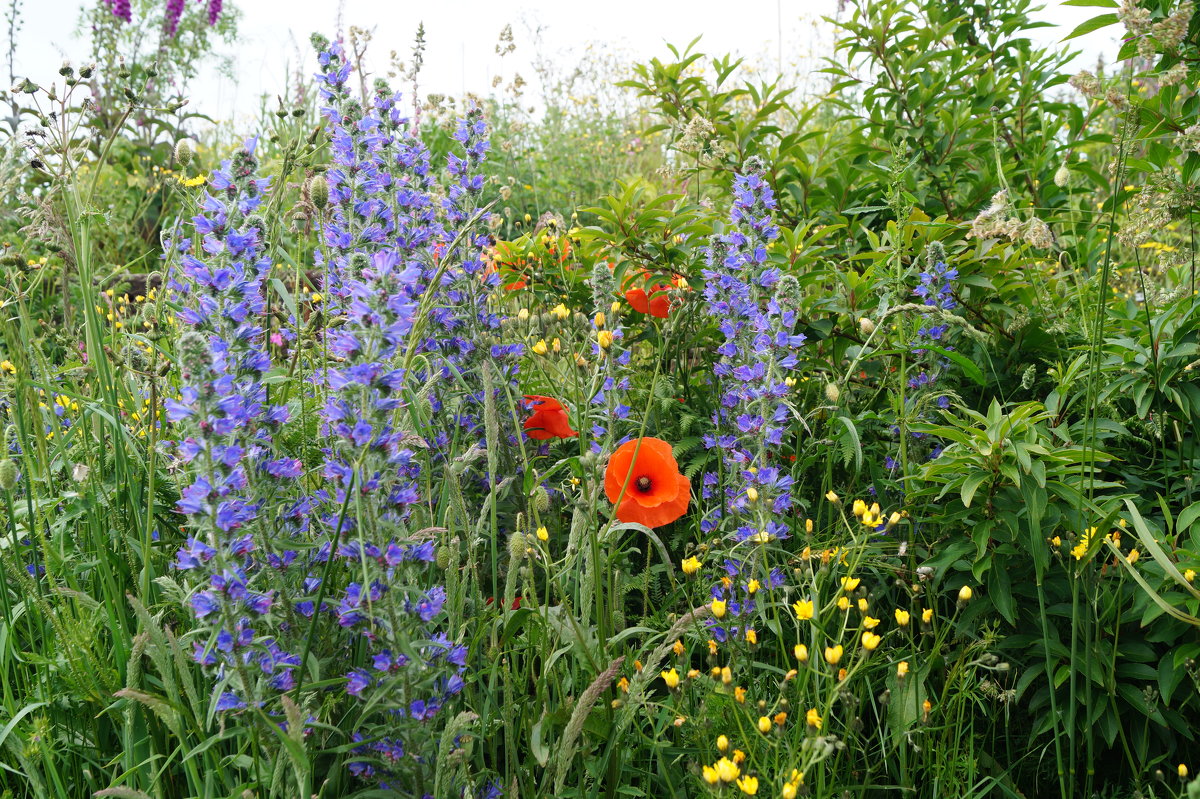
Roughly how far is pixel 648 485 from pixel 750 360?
0.45 m

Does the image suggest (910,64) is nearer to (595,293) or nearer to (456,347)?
(595,293)

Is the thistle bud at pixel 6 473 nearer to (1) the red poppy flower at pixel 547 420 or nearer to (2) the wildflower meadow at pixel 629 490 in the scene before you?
(2) the wildflower meadow at pixel 629 490

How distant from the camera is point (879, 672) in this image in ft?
6.55

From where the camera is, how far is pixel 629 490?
1.86 m

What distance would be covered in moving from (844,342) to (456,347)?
1.07 metres

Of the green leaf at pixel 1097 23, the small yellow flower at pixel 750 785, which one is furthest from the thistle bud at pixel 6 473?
the green leaf at pixel 1097 23

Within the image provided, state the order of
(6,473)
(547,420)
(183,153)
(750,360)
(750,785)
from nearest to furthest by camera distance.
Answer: (750,785) → (6,473) → (183,153) → (750,360) → (547,420)

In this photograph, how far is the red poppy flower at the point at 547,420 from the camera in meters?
2.24

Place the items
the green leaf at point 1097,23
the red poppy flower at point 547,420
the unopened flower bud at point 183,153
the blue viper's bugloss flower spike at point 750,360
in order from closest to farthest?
the unopened flower bud at point 183,153, the green leaf at point 1097,23, the blue viper's bugloss flower spike at point 750,360, the red poppy flower at point 547,420

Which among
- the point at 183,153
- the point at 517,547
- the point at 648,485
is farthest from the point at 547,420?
the point at 183,153

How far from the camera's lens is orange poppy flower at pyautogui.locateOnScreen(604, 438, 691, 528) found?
1.81m

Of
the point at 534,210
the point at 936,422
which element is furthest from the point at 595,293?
the point at 534,210

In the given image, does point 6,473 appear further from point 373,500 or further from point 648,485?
point 648,485

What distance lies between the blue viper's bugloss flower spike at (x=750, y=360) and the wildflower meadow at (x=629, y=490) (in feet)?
0.05
